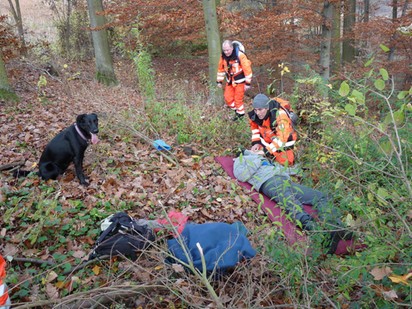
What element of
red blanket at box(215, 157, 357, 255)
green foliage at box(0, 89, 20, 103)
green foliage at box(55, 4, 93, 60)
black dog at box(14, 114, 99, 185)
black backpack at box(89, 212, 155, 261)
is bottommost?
red blanket at box(215, 157, 357, 255)

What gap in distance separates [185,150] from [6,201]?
9.27ft

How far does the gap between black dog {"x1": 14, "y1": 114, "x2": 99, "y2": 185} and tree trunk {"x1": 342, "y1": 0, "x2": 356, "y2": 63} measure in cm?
1100

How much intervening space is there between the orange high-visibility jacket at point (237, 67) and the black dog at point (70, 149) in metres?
3.98

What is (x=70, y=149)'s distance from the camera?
4.66 m

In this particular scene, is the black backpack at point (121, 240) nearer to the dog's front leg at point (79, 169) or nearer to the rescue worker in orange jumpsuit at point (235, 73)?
the dog's front leg at point (79, 169)

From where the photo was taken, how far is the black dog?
460 centimetres

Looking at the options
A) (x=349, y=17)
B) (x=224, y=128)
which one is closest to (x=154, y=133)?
(x=224, y=128)

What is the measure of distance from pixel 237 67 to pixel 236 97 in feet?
2.25

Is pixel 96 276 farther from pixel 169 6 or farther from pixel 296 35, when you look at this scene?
pixel 296 35

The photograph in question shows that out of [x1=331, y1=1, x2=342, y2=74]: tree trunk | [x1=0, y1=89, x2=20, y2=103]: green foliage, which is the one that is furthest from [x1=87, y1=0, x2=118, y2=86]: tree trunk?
[x1=331, y1=1, x2=342, y2=74]: tree trunk

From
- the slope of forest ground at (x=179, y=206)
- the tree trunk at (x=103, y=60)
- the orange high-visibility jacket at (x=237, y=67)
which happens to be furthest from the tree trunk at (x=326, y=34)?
the tree trunk at (x=103, y=60)

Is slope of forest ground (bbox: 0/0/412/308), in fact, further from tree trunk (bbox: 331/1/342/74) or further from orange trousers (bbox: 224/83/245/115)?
tree trunk (bbox: 331/1/342/74)

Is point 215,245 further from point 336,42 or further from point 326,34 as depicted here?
point 336,42

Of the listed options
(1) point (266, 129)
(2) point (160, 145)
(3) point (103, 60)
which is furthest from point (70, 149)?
(3) point (103, 60)
